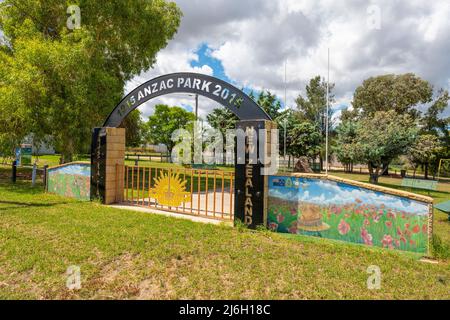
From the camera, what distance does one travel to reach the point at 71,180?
9109mm

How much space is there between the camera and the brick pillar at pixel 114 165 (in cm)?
807

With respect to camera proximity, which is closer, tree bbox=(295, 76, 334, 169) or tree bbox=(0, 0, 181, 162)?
tree bbox=(0, 0, 181, 162)

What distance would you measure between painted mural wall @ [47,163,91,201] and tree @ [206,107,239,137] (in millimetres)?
18903

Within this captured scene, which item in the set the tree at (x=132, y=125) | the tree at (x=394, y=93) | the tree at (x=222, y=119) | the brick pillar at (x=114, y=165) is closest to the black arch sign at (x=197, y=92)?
the brick pillar at (x=114, y=165)

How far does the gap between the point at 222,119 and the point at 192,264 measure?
2447cm

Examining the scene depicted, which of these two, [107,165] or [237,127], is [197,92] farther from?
[107,165]

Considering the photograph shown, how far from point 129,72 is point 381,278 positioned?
52.5 feet

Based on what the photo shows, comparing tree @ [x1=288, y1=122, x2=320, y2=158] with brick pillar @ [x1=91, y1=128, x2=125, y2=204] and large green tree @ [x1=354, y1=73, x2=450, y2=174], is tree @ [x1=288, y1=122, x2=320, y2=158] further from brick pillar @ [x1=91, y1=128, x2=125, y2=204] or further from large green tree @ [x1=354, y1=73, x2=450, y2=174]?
brick pillar @ [x1=91, y1=128, x2=125, y2=204]

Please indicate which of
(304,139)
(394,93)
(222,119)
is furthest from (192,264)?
(394,93)

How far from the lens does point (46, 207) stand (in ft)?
24.6

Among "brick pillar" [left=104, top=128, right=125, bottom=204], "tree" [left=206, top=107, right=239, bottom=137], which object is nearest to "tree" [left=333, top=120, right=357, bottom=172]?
"tree" [left=206, top=107, right=239, bottom=137]

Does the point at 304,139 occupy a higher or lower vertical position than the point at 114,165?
higher

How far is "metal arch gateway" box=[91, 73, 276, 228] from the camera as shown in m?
5.67
